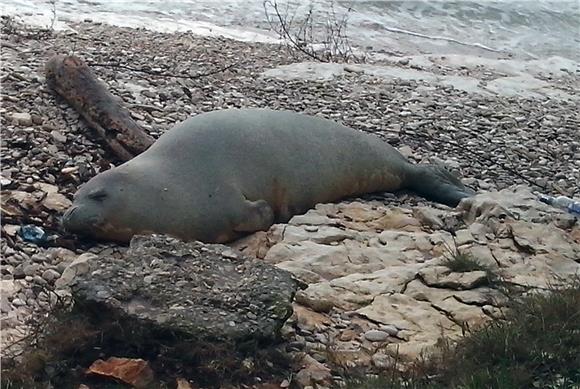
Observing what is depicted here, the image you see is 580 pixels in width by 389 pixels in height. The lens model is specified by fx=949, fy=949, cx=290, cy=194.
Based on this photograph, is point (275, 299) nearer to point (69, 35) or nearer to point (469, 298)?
point (469, 298)

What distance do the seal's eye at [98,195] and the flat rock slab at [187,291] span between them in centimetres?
70

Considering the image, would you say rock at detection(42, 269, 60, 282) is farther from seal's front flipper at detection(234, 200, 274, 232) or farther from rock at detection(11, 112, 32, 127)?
→ rock at detection(11, 112, 32, 127)

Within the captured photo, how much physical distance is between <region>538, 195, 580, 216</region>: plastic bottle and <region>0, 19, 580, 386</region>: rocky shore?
141 millimetres

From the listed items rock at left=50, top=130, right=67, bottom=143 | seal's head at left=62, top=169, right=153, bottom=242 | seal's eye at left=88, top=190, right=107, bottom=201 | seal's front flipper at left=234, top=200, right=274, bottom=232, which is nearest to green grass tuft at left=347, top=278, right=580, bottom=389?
seal's front flipper at left=234, top=200, right=274, bottom=232

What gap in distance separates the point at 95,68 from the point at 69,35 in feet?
5.25

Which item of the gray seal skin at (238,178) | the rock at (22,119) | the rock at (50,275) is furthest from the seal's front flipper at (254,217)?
the rock at (22,119)

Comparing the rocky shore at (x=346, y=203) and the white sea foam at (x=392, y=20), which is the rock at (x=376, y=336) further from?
the white sea foam at (x=392, y=20)

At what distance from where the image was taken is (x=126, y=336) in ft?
10.2

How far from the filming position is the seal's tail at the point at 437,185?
5.56 m

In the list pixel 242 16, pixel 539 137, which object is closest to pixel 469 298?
pixel 539 137

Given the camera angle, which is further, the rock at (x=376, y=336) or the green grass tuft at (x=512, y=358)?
the rock at (x=376, y=336)

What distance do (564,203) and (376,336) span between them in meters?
2.31

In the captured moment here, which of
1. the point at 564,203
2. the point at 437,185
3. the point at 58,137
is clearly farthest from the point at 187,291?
the point at 564,203

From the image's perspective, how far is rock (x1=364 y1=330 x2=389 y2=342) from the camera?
3.54m
